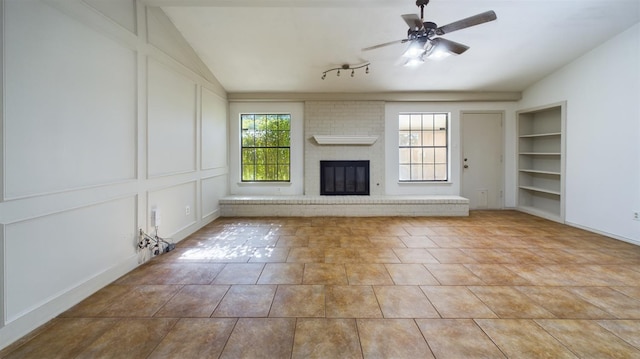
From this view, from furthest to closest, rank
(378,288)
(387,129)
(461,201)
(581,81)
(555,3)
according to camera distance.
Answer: (387,129)
(461,201)
(581,81)
(555,3)
(378,288)

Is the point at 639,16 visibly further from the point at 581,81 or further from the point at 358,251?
the point at 358,251

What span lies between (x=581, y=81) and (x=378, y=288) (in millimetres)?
4839

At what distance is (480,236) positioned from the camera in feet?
12.9

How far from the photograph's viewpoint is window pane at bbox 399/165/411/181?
5.98m

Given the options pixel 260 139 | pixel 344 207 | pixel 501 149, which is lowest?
pixel 344 207

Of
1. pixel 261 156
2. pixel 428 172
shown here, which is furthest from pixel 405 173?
pixel 261 156

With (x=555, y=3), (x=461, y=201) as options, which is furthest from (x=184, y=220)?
(x=555, y=3)

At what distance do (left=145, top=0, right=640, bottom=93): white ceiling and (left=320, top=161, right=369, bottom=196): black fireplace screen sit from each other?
162cm

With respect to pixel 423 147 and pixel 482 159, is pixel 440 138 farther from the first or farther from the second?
pixel 482 159

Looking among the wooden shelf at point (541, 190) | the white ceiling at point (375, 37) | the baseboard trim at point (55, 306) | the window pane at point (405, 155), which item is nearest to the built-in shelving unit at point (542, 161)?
the wooden shelf at point (541, 190)

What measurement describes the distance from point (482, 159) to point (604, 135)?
6.70 ft

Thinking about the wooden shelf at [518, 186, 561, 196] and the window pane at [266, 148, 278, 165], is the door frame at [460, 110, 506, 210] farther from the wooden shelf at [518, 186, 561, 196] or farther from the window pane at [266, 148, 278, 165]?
the window pane at [266, 148, 278, 165]

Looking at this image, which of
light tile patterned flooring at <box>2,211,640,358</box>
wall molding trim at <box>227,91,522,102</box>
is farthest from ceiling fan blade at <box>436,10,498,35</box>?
wall molding trim at <box>227,91,522,102</box>

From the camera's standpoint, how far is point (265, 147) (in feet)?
19.4
